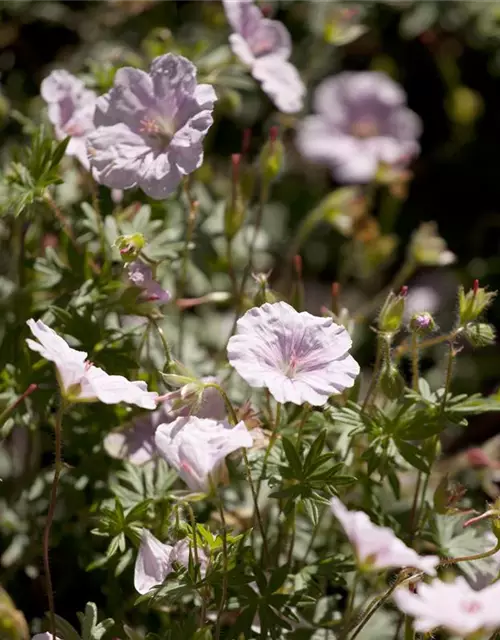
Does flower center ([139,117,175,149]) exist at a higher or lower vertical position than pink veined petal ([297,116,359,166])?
higher

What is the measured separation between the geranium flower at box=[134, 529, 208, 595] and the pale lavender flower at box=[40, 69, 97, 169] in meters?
0.64

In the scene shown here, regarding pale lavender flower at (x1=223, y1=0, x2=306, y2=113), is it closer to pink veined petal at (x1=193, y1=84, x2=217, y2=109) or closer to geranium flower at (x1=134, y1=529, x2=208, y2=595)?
pink veined petal at (x1=193, y1=84, x2=217, y2=109)

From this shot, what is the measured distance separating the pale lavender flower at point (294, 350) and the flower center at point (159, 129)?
13.0 inches

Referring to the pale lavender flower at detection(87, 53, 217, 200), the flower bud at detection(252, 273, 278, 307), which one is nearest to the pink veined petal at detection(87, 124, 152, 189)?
the pale lavender flower at detection(87, 53, 217, 200)

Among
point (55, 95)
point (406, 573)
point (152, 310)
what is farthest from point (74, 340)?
point (406, 573)

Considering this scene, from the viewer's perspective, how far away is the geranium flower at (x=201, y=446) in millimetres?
1158

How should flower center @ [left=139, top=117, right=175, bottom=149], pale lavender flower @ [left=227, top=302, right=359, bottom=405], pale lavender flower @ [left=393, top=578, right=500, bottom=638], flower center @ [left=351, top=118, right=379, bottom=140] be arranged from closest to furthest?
1. pale lavender flower @ [left=393, top=578, right=500, bottom=638]
2. pale lavender flower @ [left=227, top=302, right=359, bottom=405]
3. flower center @ [left=139, top=117, right=175, bottom=149]
4. flower center @ [left=351, top=118, right=379, bottom=140]

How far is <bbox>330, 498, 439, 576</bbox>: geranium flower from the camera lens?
3.29 ft

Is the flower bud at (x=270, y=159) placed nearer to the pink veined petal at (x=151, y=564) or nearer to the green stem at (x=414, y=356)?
the green stem at (x=414, y=356)

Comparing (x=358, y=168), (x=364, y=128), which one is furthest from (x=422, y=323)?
(x=364, y=128)

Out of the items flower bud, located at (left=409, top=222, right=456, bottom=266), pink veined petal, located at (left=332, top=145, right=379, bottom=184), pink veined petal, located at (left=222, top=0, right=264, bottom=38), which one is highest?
pink veined petal, located at (left=222, top=0, right=264, bottom=38)

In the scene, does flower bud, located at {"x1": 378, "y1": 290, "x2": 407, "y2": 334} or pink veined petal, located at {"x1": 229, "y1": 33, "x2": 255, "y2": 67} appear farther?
pink veined petal, located at {"x1": 229, "y1": 33, "x2": 255, "y2": 67}

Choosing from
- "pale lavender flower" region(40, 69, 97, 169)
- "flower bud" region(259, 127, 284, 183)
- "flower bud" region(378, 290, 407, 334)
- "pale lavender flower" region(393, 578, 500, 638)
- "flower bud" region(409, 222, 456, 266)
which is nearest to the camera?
"pale lavender flower" region(393, 578, 500, 638)

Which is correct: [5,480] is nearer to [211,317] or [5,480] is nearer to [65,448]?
[65,448]
